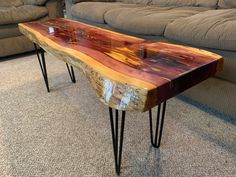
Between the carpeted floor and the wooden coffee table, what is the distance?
0.34ft

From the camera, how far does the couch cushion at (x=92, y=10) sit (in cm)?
197

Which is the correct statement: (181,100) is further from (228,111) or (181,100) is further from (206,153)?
(206,153)

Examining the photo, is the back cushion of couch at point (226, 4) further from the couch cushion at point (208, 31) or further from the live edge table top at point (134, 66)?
the live edge table top at point (134, 66)

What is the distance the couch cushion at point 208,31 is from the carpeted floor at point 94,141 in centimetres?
43

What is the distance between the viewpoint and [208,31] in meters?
1.13

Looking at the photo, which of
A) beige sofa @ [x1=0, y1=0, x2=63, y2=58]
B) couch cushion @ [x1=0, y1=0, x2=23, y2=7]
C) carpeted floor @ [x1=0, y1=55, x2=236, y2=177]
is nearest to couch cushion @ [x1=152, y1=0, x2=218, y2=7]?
carpeted floor @ [x1=0, y1=55, x2=236, y2=177]

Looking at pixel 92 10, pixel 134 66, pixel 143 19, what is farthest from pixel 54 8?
pixel 134 66

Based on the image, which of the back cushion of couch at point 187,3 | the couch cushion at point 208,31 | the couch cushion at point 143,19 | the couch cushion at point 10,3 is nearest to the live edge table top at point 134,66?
the couch cushion at point 208,31

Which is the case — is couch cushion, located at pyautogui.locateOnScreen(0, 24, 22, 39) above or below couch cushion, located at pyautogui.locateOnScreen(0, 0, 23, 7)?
below

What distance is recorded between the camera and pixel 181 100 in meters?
1.45

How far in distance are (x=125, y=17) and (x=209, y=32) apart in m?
0.72

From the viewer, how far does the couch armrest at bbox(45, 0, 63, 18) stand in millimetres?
2473

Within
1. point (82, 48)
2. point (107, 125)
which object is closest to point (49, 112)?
point (107, 125)

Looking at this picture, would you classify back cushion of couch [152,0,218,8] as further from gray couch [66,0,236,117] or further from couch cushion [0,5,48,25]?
couch cushion [0,5,48,25]
